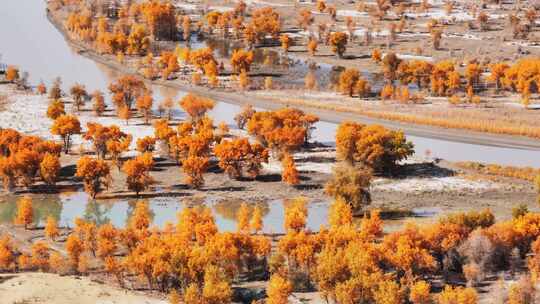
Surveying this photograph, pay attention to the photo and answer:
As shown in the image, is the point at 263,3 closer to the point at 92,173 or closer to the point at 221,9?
the point at 221,9

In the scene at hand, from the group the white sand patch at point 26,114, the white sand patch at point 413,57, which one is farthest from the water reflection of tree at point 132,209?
the white sand patch at point 413,57

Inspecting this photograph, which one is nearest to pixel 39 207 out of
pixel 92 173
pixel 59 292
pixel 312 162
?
pixel 92 173

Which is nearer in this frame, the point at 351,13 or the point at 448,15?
the point at 448,15

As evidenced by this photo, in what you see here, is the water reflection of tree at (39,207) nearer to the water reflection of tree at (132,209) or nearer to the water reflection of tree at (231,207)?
the water reflection of tree at (132,209)

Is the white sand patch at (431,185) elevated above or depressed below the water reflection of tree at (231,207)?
above

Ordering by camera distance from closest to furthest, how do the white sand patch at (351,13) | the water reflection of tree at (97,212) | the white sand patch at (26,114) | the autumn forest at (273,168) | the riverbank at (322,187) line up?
the autumn forest at (273,168), the water reflection of tree at (97,212), the riverbank at (322,187), the white sand patch at (26,114), the white sand patch at (351,13)

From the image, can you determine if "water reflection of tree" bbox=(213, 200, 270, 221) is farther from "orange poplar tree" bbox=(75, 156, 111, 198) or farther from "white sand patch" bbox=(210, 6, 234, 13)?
"white sand patch" bbox=(210, 6, 234, 13)

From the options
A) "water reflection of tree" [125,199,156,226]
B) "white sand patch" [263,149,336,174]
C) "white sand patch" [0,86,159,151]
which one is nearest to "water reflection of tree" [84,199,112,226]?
"water reflection of tree" [125,199,156,226]
